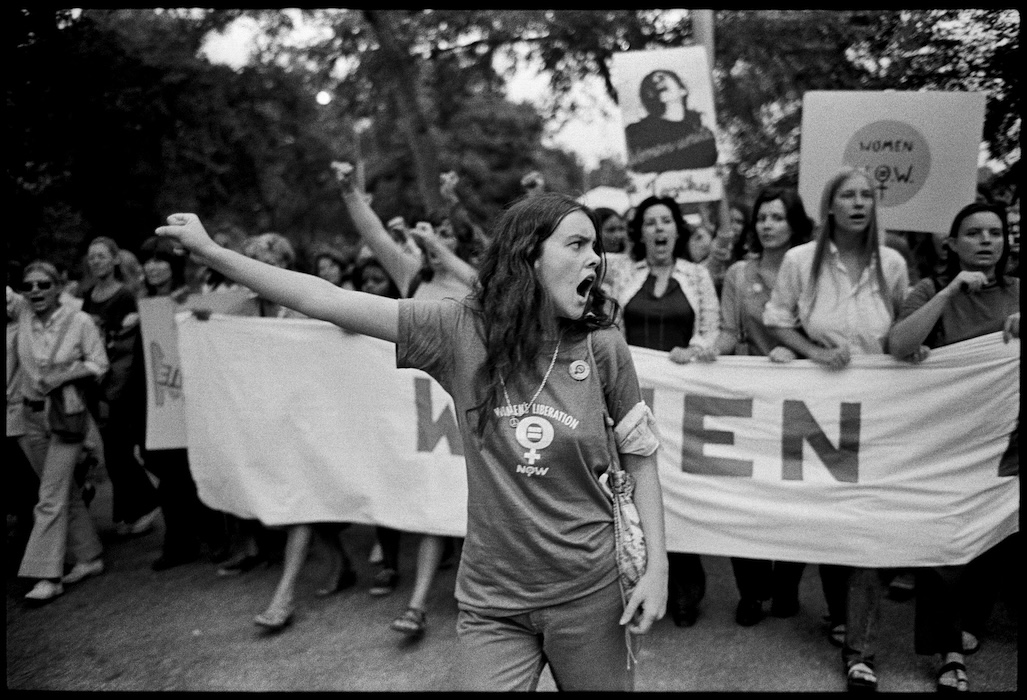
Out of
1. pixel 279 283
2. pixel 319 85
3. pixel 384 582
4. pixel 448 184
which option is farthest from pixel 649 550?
pixel 319 85

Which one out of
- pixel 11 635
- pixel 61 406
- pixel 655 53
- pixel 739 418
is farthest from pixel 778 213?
pixel 11 635

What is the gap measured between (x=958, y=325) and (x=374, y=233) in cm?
280

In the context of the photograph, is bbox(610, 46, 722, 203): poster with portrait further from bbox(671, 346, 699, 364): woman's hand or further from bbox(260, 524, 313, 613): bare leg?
bbox(260, 524, 313, 613): bare leg

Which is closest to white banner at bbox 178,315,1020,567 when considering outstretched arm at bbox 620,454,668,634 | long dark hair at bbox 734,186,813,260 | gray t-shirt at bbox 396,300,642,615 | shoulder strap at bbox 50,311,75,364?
shoulder strap at bbox 50,311,75,364

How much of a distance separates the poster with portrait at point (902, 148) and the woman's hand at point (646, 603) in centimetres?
353

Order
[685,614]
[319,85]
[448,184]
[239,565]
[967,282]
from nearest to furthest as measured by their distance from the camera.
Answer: [967,282] < [685,614] < [239,565] < [448,184] < [319,85]

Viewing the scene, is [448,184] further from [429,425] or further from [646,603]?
[646,603]

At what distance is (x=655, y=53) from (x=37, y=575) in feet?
17.0

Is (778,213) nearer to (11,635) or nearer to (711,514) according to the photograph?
(711,514)

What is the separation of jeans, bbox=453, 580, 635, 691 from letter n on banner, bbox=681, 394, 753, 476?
2.07 m

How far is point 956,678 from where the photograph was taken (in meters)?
3.64

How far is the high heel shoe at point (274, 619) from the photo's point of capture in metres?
4.37

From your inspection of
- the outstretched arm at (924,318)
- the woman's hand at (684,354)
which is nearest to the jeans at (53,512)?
the woman's hand at (684,354)

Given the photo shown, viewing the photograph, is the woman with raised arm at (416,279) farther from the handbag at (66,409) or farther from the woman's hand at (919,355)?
the woman's hand at (919,355)
